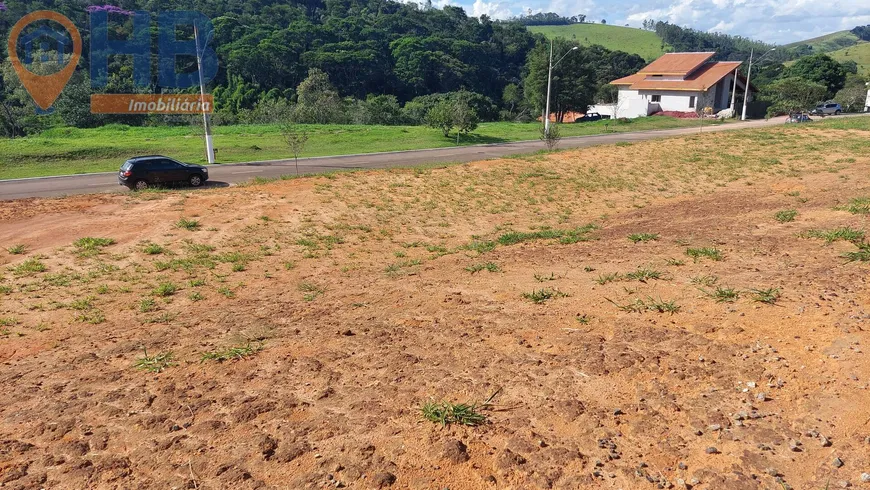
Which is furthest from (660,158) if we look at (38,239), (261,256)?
(38,239)

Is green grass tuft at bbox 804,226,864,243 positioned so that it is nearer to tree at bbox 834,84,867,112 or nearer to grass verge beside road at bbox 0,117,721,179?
grass verge beside road at bbox 0,117,721,179

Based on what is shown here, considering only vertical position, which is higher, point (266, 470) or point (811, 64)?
point (811, 64)

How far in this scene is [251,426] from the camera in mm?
5074

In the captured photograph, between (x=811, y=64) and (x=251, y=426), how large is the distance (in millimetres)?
88788

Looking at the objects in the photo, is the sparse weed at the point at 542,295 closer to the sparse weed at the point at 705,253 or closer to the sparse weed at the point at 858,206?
the sparse weed at the point at 705,253

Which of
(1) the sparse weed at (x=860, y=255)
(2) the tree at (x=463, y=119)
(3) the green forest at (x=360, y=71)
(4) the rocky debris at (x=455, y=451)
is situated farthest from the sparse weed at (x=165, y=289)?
(2) the tree at (x=463, y=119)

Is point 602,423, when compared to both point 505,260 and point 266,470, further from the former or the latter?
point 505,260

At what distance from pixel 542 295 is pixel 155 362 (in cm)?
519

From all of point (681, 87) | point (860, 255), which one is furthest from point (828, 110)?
point (860, 255)

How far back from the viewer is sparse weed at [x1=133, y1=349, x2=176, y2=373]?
20.6 ft

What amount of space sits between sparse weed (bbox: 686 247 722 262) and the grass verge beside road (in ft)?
79.7

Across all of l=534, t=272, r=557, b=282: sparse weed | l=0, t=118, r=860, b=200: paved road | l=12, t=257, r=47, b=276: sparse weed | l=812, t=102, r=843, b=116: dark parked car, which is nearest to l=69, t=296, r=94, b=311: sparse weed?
l=12, t=257, r=47, b=276: sparse weed

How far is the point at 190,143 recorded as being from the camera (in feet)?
107

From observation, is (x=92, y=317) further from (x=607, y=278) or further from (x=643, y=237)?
(x=643, y=237)
